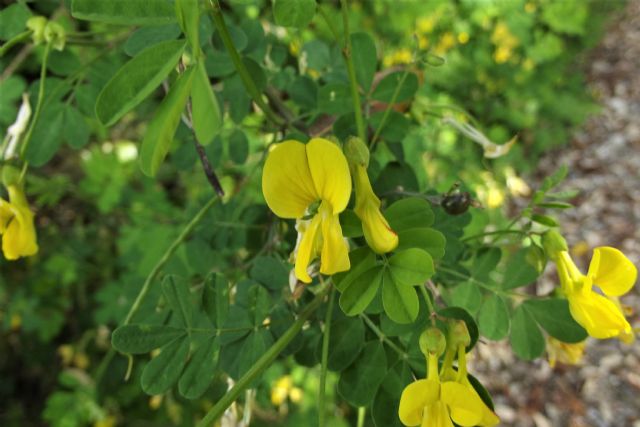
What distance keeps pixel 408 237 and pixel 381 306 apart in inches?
3.0

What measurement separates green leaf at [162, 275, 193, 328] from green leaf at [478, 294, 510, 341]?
356 mm

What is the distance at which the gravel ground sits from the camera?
7.74ft

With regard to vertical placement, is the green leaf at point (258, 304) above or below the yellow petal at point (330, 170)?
below

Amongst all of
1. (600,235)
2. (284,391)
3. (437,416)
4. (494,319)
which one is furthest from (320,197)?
(600,235)

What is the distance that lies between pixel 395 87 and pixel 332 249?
1.05ft

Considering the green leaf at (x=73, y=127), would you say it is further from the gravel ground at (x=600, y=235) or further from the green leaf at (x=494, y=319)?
the gravel ground at (x=600, y=235)

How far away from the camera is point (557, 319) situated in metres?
0.70

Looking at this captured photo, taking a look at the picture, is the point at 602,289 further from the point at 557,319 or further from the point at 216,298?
the point at 216,298

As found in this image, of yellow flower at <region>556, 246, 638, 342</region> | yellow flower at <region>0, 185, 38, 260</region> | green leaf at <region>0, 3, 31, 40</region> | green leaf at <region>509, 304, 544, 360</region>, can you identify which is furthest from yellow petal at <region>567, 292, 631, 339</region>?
green leaf at <region>0, 3, 31, 40</region>

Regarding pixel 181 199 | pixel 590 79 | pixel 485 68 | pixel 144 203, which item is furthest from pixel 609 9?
pixel 144 203

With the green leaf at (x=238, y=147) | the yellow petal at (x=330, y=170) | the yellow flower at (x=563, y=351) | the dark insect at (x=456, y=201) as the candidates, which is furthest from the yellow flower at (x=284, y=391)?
the yellow petal at (x=330, y=170)

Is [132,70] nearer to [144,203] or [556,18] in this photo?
[144,203]

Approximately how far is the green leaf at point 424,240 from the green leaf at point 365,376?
130 millimetres

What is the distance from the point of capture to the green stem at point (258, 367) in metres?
0.54
